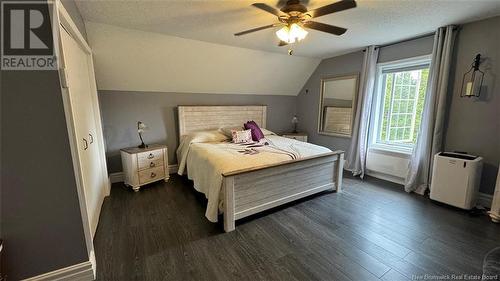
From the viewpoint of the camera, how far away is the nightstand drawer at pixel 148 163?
3.17 m

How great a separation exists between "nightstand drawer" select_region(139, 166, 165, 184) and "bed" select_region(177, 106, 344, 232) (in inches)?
13.7

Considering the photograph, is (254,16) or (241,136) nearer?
(254,16)

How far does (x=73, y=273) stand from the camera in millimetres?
1540

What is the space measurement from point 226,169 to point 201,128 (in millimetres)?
2040

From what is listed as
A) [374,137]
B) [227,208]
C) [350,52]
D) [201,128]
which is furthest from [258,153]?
[350,52]

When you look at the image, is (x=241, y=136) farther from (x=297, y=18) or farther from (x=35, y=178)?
(x=35, y=178)

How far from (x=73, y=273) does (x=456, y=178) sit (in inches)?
160

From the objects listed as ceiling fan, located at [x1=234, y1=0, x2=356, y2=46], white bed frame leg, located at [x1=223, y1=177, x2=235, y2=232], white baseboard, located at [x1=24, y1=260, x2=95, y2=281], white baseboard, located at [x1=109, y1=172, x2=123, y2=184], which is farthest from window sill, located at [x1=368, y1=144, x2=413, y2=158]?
white baseboard, located at [x1=109, y1=172, x2=123, y2=184]

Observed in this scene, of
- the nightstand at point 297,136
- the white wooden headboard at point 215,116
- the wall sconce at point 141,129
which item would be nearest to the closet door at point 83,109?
the wall sconce at point 141,129

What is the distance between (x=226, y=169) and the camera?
7.36 ft

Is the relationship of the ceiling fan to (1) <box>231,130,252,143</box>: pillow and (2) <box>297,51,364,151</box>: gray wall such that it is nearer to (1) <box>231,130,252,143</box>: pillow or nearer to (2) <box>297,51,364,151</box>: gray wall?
(1) <box>231,130,252,143</box>: pillow

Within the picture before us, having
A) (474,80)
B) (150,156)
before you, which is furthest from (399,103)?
(150,156)

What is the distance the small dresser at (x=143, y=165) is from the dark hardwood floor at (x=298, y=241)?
352mm

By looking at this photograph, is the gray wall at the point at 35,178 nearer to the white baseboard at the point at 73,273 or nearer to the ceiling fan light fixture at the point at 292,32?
the white baseboard at the point at 73,273
